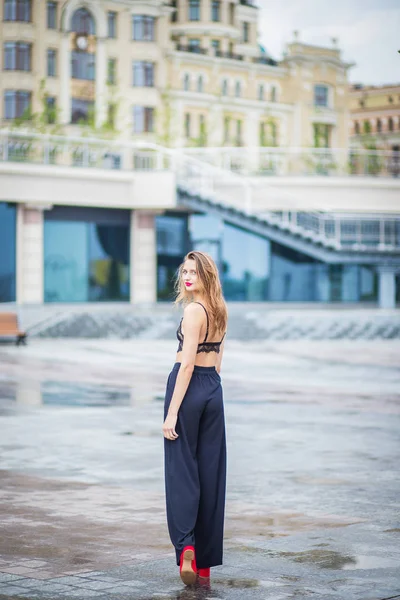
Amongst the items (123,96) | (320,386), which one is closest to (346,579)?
(320,386)

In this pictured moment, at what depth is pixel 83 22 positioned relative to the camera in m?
66.8

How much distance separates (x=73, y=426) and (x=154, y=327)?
1963 cm

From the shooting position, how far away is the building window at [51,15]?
6512 cm

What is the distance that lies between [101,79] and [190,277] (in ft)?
206

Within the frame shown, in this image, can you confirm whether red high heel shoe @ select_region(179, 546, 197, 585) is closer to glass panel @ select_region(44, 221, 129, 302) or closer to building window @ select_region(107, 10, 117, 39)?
glass panel @ select_region(44, 221, 129, 302)

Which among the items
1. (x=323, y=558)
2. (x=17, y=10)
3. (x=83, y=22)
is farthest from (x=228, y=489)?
(x=83, y=22)

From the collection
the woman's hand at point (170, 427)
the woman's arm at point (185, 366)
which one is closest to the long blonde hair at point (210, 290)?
the woman's arm at point (185, 366)

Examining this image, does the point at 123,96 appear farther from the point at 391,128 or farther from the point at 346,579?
the point at 346,579

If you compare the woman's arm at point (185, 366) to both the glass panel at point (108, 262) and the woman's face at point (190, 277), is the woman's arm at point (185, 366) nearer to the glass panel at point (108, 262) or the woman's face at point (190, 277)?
the woman's face at point (190, 277)

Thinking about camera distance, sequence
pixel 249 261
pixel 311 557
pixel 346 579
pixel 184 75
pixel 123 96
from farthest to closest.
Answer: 1. pixel 184 75
2. pixel 123 96
3. pixel 249 261
4. pixel 311 557
5. pixel 346 579

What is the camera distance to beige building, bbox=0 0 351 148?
65.1 m

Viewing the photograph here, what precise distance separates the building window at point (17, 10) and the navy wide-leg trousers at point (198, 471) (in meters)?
59.5

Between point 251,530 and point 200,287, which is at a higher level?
point 200,287

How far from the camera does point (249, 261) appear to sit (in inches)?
2041
